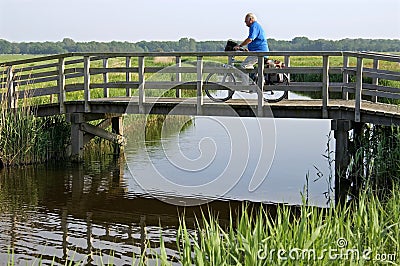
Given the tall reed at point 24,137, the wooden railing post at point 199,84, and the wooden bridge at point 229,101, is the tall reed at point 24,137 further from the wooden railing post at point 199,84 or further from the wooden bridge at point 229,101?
the wooden railing post at point 199,84

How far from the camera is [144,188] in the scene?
13.8m

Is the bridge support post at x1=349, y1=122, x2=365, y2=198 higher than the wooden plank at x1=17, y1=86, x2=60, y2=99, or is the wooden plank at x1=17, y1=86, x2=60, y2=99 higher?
the wooden plank at x1=17, y1=86, x2=60, y2=99

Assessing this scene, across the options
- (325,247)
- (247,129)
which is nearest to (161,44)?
(247,129)

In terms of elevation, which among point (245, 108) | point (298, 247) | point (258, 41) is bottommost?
point (298, 247)

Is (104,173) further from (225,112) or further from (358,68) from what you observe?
(358,68)

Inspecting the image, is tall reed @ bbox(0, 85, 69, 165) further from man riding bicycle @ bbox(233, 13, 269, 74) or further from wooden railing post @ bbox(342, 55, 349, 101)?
wooden railing post @ bbox(342, 55, 349, 101)

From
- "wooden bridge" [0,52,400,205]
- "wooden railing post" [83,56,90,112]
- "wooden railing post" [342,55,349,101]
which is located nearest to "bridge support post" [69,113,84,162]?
"wooden bridge" [0,52,400,205]

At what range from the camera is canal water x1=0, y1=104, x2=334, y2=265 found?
32.3ft

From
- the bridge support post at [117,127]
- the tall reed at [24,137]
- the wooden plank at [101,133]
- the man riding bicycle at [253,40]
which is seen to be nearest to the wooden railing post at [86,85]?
the wooden plank at [101,133]

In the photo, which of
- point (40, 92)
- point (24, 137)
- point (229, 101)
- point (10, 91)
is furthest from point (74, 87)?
point (229, 101)

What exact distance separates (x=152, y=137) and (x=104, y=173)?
5.19 m

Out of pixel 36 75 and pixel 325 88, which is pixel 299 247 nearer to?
pixel 325 88

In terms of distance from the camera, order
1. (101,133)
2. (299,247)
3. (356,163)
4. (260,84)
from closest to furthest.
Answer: (299,247)
(356,163)
(260,84)
(101,133)

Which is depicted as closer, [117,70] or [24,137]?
[24,137]
